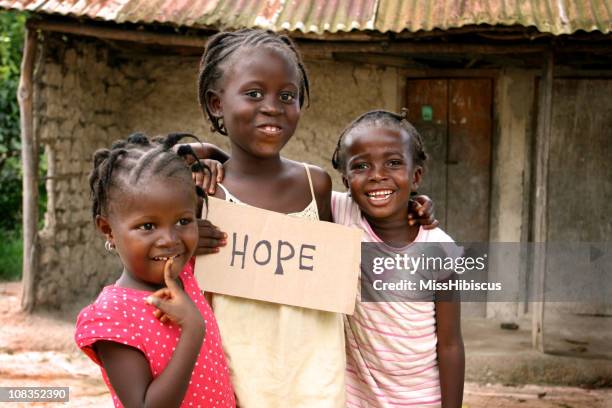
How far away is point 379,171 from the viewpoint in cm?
194

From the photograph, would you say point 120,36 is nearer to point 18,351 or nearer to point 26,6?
point 26,6

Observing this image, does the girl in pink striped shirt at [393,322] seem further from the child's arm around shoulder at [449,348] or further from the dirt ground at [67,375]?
the dirt ground at [67,375]

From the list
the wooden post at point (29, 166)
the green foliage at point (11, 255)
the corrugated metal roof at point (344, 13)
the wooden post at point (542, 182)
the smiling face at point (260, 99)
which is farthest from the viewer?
the green foliage at point (11, 255)

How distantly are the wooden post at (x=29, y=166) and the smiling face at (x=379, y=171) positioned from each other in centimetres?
425

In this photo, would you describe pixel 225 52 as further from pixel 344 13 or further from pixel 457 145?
pixel 457 145

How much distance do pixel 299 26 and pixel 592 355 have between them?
324cm

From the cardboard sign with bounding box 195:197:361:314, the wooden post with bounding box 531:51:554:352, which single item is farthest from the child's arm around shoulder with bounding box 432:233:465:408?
the wooden post with bounding box 531:51:554:352

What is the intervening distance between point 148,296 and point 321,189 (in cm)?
66

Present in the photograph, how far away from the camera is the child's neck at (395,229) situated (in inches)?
79.2

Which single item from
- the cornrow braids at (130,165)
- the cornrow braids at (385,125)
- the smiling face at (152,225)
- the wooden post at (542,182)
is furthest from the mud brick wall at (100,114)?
the smiling face at (152,225)

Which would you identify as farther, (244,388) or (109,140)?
(109,140)

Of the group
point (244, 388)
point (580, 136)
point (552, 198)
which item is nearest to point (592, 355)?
point (552, 198)

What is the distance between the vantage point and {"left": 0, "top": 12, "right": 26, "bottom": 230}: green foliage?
8.08 m

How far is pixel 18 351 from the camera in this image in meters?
5.15
